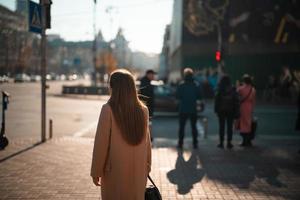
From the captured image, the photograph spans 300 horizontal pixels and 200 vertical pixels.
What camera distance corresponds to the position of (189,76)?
34.4 ft

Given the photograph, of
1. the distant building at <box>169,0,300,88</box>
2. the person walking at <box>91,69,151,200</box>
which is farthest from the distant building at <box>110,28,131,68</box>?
the person walking at <box>91,69,151,200</box>

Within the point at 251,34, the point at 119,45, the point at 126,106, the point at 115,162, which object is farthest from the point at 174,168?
the point at 119,45

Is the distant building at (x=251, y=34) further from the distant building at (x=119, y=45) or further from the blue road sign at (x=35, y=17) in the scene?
the blue road sign at (x=35, y=17)

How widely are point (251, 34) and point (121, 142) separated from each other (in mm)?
34300

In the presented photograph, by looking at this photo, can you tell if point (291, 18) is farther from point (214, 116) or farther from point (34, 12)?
point (34, 12)

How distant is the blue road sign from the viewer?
10.1 meters

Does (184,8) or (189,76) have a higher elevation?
(184,8)

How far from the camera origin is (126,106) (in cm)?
365

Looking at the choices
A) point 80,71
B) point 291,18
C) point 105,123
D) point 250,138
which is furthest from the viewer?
point 80,71

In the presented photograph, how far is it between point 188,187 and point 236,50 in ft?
102

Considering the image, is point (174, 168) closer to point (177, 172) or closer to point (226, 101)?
point (177, 172)

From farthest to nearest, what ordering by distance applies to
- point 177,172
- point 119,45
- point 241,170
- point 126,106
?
1. point 119,45
2. point 241,170
3. point 177,172
4. point 126,106

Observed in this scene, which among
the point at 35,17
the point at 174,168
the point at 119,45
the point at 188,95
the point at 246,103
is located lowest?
the point at 174,168

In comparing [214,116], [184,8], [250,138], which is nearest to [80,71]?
[184,8]
